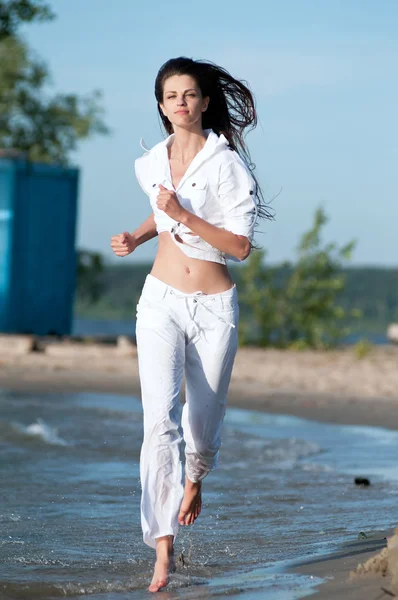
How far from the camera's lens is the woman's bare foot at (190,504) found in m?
4.96

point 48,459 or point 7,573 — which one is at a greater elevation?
point 7,573

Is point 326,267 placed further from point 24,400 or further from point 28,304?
point 24,400

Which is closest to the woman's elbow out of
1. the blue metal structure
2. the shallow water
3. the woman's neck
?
the woman's neck

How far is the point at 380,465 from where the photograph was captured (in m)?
8.26

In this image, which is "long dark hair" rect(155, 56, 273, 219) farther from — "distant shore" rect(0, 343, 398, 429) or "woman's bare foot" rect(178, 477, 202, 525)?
"distant shore" rect(0, 343, 398, 429)

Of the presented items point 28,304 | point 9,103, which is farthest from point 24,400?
point 9,103

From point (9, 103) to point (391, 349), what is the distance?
42.3 feet

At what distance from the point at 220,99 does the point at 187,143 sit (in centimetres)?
29

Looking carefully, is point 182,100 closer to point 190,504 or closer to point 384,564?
point 190,504

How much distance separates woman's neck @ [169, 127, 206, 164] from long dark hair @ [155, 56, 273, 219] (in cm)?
14

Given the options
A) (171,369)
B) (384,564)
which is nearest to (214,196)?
(171,369)

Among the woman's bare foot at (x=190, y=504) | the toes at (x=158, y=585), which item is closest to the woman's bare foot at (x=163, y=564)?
the toes at (x=158, y=585)

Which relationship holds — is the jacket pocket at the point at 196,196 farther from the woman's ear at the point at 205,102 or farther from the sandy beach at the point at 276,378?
the sandy beach at the point at 276,378

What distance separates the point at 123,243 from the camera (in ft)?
15.8
